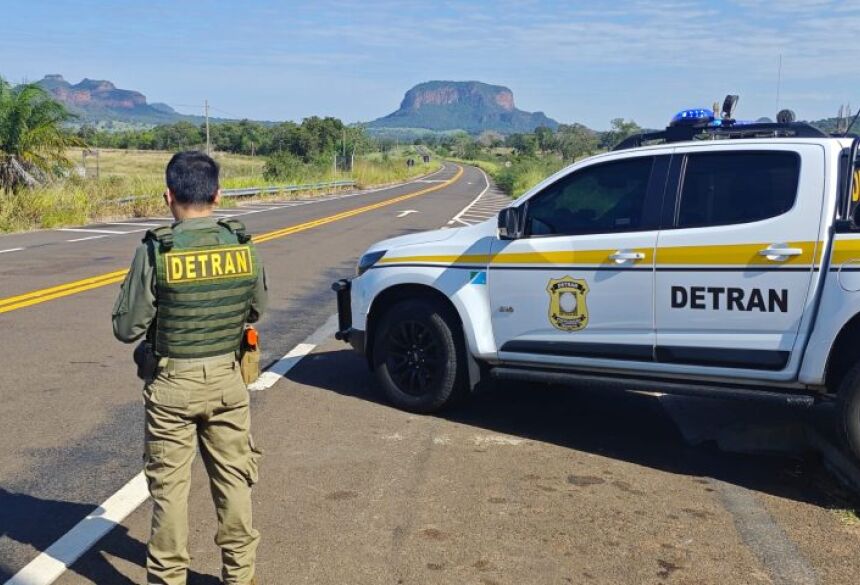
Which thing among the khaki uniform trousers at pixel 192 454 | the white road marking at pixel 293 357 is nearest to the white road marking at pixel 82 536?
the khaki uniform trousers at pixel 192 454

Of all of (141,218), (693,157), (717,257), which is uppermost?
(693,157)

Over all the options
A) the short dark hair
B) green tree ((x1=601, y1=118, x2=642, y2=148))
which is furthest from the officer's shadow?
green tree ((x1=601, y1=118, x2=642, y2=148))

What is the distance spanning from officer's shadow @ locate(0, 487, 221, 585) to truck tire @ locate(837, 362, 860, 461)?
339cm

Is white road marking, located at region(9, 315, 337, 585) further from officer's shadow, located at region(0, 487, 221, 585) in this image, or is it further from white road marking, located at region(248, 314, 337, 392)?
white road marking, located at region(248, 314, 337, 392)

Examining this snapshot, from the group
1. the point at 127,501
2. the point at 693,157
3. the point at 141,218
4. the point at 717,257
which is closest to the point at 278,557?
the point at 127,501

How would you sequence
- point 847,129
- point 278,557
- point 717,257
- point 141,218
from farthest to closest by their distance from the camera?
point 141,218
point 847,129
point 717,257
point 278,557

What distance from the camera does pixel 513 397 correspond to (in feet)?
23.8

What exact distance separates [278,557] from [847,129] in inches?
168

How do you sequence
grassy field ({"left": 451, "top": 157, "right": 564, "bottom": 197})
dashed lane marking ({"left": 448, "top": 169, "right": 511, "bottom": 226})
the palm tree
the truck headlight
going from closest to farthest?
the truck headlight < the palm tree < dashed lane marking ({"left": 448, "top": 169, "right": 511, "bottom": 226}) < grassy field ({"left": 451, "top": 157, "right": 564, "bottom": 197})

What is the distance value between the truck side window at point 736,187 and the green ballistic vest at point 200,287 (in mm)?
3025

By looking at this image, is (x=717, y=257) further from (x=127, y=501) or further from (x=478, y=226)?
(x=127, y=501)

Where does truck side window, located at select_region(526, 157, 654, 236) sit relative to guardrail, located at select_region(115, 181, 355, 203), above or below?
above

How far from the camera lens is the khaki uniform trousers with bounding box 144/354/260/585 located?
143 inches

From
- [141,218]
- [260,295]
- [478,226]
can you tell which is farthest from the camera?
[141,218]
